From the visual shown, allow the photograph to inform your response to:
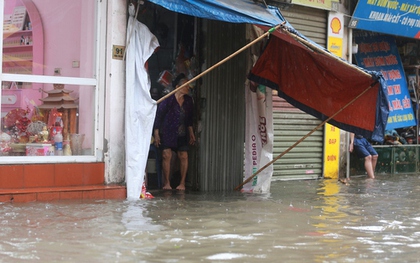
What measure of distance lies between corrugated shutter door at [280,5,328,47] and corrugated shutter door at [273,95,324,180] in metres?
1.48

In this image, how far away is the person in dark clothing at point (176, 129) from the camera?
32.7 ft

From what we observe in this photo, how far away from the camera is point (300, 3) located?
12.5m

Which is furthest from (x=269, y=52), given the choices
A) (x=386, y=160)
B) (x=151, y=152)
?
(x=386, y=160)

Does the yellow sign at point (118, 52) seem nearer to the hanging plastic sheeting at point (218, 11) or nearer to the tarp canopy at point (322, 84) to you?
the hanging plastic sheeting at point (218, 11)

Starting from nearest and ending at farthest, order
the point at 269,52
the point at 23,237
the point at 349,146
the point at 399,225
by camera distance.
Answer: the point at 23,237 → the point at 399,225 → the point at 269,52 → the point at 349,146

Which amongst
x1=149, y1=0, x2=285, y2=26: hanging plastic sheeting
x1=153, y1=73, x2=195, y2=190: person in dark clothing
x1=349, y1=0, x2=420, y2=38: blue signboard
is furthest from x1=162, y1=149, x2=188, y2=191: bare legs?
x1=349, y1=0, x2=420, y2=38: blue signboard

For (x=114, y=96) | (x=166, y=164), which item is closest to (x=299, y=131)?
(x=166, y=164)

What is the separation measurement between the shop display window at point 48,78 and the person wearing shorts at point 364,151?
6.58 metres

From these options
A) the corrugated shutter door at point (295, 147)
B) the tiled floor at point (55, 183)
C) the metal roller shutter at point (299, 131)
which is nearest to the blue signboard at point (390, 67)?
the metal roller shutter at point (299, 131)

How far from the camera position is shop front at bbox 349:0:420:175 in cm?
1428

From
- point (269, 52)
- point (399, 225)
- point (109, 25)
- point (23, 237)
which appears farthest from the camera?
point (269, 52)

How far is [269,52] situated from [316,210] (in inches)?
118

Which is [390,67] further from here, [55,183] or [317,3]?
[55,183]

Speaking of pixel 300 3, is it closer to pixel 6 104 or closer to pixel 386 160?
pixel 386 160
